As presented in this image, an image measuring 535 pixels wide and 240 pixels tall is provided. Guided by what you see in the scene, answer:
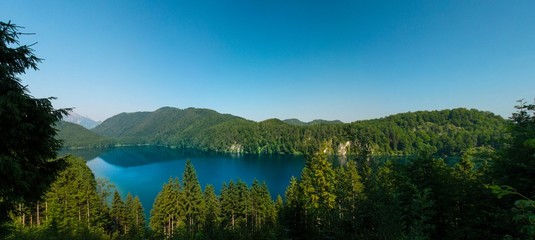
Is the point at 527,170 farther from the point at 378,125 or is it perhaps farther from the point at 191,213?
the point at 378,125

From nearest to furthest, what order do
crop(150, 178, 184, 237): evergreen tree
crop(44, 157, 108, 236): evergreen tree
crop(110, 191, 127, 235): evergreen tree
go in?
crop(44, 157, 108, 236): evergreen tree < crop(150, 178, 184, 237): evergreen tree < crop(110, 191, 127, 235): evergreen tree

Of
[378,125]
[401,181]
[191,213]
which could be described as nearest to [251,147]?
[378,125]

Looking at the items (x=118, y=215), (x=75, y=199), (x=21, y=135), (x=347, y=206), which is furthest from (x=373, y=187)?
(x=118, y=215)

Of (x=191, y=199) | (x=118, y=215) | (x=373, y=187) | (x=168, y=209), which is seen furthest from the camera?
(x=118, y=215)

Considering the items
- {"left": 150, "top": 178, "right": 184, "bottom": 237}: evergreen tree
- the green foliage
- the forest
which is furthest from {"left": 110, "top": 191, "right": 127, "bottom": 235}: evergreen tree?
the green foliage

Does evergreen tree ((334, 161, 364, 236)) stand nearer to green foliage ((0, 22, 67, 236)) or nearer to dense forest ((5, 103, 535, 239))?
dense forest ((5, 103, 535, 239))

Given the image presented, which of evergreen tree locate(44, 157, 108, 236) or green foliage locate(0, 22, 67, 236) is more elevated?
green foliage locate(0, 22, 67, 236)

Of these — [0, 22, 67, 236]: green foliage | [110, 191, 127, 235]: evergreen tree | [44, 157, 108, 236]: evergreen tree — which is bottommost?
[110, 191, 127, 235]: evergreen tree

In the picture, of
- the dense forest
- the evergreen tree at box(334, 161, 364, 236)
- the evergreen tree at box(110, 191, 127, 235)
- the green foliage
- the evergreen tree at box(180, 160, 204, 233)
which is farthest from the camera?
the evergreen tree at box(110, 191, 127, 235)

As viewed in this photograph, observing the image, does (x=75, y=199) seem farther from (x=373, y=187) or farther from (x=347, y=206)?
(x=373, y=187)
